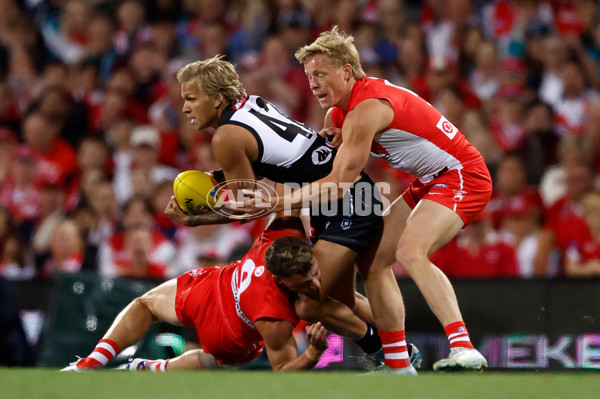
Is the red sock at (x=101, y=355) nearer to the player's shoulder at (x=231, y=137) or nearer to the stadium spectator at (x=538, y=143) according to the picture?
the player's shoulder at (x=231, y=137)

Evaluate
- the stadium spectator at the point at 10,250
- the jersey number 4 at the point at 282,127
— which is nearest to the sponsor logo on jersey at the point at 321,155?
the jersey number 4 at the point at 282,127

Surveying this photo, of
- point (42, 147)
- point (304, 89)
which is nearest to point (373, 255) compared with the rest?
point (304, 89)

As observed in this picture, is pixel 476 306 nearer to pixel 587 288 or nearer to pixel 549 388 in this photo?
pixel 587 288

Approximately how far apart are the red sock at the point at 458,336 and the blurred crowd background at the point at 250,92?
2.42 m

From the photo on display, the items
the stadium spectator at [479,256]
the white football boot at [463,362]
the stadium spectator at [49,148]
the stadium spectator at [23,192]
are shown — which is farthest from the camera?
the stadium spectator at [49,148]

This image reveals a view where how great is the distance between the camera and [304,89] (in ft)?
34.1

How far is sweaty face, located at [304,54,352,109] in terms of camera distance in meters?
5.80

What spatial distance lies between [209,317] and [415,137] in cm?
190

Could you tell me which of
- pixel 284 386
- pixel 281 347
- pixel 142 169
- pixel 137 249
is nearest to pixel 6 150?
pixel 142 169

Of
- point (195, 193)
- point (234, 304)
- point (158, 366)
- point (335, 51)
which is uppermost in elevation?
point (335, 51)

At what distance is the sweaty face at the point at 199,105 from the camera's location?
5.87 metres

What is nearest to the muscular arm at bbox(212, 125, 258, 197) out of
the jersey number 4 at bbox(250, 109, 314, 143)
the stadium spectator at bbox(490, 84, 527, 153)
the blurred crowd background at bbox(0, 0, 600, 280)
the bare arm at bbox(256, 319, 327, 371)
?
the jersey number 4 at bbox(250, 109, 314, 143)

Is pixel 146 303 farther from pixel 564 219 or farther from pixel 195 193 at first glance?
pixel 564 219

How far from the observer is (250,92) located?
34.3 feet
